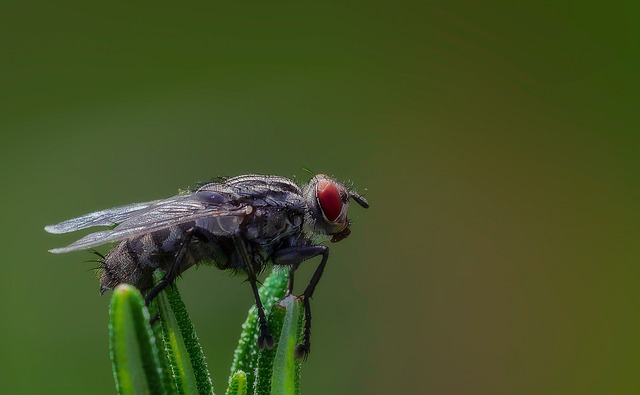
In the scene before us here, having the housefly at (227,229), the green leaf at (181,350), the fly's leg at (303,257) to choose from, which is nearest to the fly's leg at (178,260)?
the housefly at (227,229)

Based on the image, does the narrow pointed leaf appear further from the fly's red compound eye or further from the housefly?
the fly's red compound eye

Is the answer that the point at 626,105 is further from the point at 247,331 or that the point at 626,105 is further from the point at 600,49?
the point at 247,331

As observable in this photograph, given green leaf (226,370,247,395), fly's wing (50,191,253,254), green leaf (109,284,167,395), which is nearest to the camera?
green leaf (109,284,167,395)

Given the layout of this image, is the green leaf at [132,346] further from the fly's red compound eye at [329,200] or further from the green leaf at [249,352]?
the fly's red compound eye at [329,200]

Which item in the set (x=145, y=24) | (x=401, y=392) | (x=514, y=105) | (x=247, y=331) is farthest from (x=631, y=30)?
(x=247, y=331)

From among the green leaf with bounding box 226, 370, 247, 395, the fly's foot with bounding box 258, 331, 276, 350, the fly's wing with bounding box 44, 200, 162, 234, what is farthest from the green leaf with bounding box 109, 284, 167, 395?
the fly's wing with bounding box 44, 200, 162, 234
